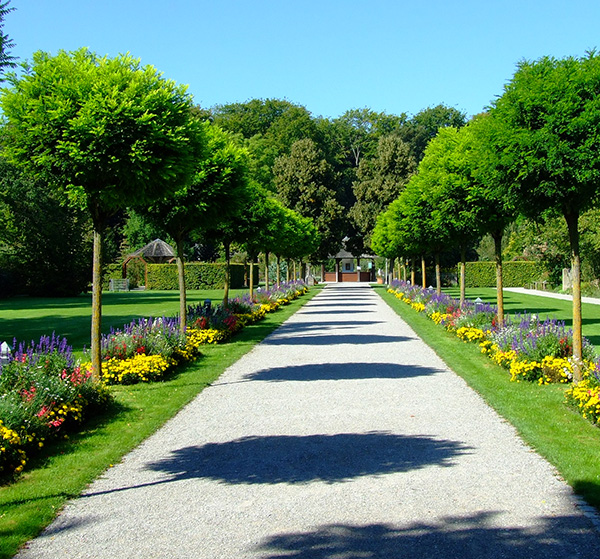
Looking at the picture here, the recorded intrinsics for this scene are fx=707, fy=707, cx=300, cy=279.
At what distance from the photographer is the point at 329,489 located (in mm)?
5844

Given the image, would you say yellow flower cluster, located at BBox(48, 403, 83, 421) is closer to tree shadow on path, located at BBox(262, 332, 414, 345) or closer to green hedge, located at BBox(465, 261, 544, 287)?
tree shadow on path, located at BBox(262, 332, 414, 345)

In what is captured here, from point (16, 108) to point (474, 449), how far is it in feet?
23.5

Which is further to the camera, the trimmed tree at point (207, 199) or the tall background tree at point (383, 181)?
the tall background tree at point (383, 181)

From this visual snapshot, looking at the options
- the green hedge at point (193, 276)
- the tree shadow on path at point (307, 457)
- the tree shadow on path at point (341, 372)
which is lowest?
the tree shadow on path at point (341, 372)

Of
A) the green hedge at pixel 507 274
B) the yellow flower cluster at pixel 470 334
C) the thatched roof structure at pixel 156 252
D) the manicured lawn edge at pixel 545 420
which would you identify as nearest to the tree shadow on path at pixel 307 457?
the manicured lawn edge at pixel 545 420

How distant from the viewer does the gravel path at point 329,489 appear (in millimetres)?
4656

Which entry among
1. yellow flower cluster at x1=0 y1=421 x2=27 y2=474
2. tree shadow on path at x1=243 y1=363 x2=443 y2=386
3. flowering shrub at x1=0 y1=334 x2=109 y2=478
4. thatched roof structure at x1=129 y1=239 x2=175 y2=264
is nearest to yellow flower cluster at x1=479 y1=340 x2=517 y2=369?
tree shadow on path at x1=243 y1=363 x2=443 y2=386

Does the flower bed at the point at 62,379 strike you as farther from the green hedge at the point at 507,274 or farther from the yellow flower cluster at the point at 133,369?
the green hedge at the point at 507,274

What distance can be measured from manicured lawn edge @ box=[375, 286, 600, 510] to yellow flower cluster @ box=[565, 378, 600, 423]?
0.37 ft

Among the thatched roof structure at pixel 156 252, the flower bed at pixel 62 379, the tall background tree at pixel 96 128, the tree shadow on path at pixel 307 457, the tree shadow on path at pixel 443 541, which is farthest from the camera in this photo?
the thatched roof structure at pixel 156 252

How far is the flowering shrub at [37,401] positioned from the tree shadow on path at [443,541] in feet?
9.84

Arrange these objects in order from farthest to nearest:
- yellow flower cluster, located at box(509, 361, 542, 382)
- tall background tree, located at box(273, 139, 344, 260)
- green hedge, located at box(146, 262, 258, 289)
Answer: tall background tree, located at box(273, 139, 344, 260), green hedge, located at box(146, 262, 258, 289), yellow flower cluster, located at box(509, 361, 542, 382)

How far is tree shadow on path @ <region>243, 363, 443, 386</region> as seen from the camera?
12070 millimetres

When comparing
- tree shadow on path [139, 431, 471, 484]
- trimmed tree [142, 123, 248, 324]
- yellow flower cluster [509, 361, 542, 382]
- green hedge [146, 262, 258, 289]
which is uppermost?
trimmed tree [142, 123, 248, 324]
